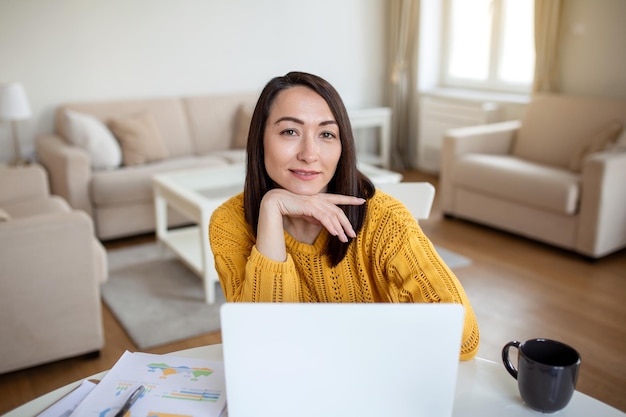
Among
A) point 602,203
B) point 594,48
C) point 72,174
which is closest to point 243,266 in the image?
point 602,203

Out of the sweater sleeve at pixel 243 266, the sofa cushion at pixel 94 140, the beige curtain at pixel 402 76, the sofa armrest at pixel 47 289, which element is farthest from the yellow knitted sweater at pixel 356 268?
the beige curtain at pixel 402 76

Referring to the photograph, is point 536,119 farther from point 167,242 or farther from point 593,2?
point 167,242

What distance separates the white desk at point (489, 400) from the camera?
36.2 inches

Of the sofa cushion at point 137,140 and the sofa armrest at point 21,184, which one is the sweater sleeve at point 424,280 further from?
the sofa cushion at point 137,140

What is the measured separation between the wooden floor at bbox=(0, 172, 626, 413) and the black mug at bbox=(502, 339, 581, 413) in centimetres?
141

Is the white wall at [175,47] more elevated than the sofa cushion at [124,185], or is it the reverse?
the white wall at [175,47]

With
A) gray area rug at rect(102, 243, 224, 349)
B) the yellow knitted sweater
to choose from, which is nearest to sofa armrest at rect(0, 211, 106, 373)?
gray area rug at rect(102, 243, 224, 349)

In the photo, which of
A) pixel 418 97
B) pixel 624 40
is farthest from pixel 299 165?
pixel 418 97

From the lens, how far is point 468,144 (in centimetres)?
412

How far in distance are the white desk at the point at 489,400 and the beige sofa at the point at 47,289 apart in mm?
1353

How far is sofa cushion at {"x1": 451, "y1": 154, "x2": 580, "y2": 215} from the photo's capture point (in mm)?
3404

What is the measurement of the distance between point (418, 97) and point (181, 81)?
2069mm

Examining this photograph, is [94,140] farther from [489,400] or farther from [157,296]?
[489,400]

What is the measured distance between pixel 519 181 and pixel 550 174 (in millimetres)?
177
